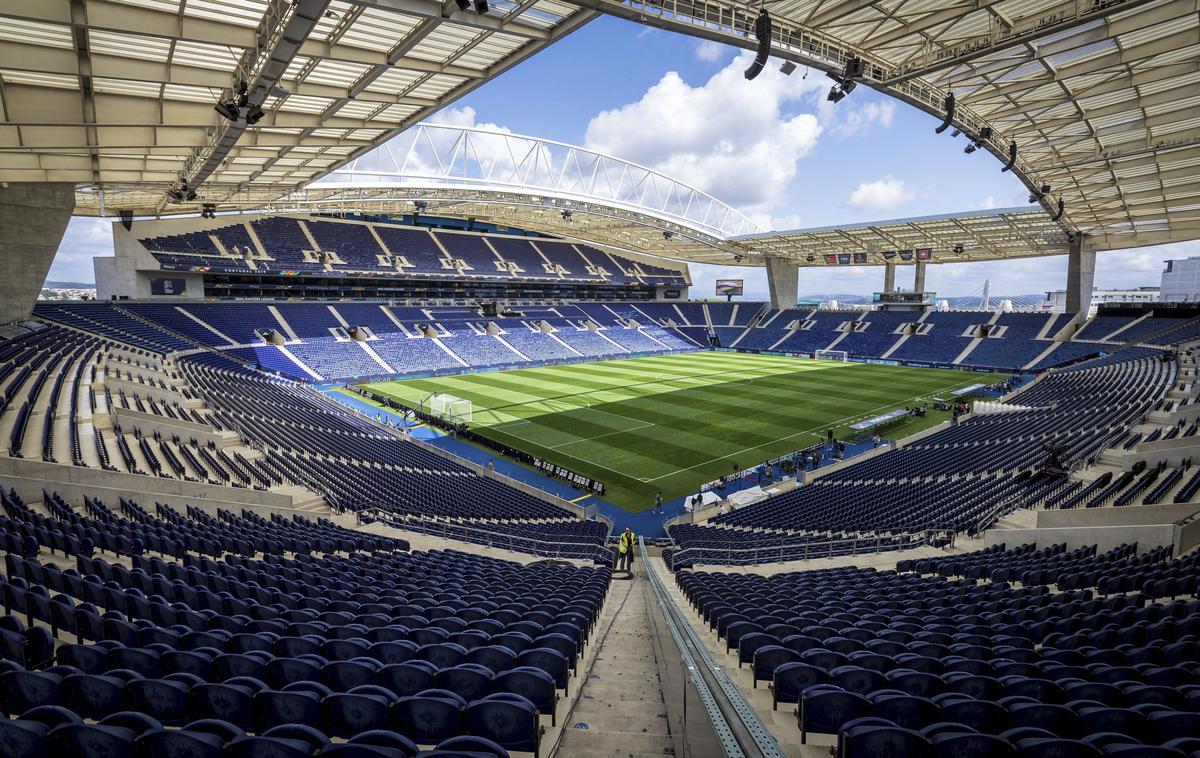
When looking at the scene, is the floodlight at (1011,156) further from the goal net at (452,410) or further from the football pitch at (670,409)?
the goal net at (452,410)

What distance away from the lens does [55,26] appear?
1098 centimetres

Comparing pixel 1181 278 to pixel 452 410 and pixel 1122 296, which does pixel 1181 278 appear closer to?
pixel 1122 296

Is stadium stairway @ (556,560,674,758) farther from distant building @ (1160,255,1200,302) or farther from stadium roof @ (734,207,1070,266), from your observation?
distant building @ (1160,255,1200,302)

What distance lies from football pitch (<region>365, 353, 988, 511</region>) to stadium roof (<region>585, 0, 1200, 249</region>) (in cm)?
1584

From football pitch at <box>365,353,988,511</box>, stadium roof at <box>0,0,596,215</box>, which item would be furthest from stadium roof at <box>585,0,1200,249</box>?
football pitch at <box>365,353,988,511</box>

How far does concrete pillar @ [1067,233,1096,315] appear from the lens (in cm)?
4794

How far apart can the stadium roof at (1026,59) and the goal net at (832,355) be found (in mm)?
36116

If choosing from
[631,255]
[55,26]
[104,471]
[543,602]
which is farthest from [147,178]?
[631,255]

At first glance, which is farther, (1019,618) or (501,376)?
(501,376)

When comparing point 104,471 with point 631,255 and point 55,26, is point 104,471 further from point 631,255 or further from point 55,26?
point 631,255

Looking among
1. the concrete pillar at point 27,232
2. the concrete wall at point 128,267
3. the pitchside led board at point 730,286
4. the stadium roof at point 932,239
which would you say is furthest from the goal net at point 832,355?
the concrete wall at point 128,267

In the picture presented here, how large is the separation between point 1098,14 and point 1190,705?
56.4ft

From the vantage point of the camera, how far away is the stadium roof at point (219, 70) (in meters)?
11.6

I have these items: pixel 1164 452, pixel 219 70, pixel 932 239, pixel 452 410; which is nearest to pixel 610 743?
pixel 1164 452
